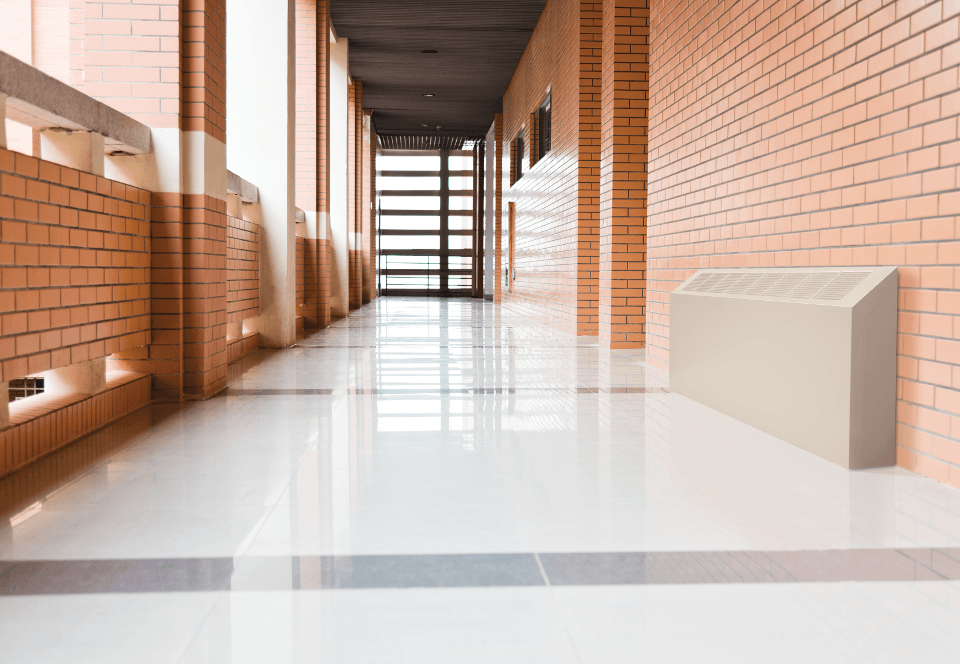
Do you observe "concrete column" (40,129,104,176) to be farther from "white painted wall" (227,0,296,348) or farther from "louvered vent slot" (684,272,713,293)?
"white painted wall" (227,0,296,348)

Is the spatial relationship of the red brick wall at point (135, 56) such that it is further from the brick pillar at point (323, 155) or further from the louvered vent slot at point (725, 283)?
the brick pillar at point (323, 155)

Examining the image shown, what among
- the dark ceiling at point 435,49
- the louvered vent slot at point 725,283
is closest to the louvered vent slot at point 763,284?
the louvered vent slot at point 725,283

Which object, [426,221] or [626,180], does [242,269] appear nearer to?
[626,180]

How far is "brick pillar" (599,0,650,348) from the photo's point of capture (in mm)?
7148

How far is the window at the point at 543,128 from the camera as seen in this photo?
11.1 meters

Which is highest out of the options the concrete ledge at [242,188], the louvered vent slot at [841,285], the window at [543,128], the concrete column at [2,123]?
the window at [543,128]

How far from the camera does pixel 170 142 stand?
427 cm

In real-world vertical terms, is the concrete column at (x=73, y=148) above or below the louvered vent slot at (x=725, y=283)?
above

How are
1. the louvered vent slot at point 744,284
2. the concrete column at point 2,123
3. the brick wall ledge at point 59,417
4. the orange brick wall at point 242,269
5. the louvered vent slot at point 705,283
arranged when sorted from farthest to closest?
the orange brick wall at point 242,269 < the louvered vent slot at point 705,283 < the louvered vent slot at point 744,284 < the brick wall ledge at point 59,417 < the concrete column at point 2,123

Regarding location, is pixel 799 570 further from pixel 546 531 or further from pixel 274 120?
pixel 274 120

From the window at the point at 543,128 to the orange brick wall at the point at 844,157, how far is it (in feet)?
18.8

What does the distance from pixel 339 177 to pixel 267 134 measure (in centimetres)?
562

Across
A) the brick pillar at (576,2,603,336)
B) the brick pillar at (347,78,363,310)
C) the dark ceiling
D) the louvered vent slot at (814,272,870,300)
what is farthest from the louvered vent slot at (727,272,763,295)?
the brick pillar at (347,78,363,310)

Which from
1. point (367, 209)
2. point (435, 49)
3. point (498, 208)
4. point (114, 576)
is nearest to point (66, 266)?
point (114, 576)
